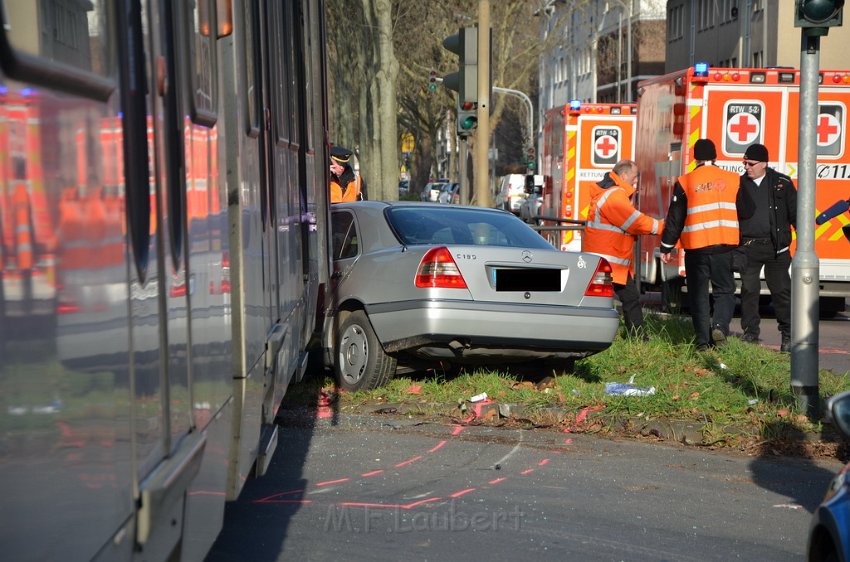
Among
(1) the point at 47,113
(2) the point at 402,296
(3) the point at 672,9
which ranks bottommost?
(2) the point at 402,296

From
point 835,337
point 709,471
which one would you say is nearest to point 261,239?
point 709,471

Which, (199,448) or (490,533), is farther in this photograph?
(490,533)

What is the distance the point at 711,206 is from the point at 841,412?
8.27 m

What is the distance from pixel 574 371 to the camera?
1011cm

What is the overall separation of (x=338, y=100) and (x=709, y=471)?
109ft

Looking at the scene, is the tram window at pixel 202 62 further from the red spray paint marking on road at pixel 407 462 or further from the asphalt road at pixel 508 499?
the red spray paint marking on road at pixel 407 462

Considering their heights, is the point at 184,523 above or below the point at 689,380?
above

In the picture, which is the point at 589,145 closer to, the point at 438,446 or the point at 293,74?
the point at 438,446

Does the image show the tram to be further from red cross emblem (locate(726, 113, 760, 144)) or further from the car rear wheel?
red cross emblem (locate(726, 113, 760, 144))

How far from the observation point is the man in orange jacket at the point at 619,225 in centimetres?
1175

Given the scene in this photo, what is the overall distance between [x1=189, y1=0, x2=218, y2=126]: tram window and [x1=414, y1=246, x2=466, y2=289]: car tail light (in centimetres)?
504

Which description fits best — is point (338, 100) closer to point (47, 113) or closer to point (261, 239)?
point (261, 239)

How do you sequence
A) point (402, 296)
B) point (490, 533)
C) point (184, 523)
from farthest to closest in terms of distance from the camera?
point (402, 296), point (490, 533), point (184, 523)

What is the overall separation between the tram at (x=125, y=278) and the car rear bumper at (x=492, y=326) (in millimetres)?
4190
